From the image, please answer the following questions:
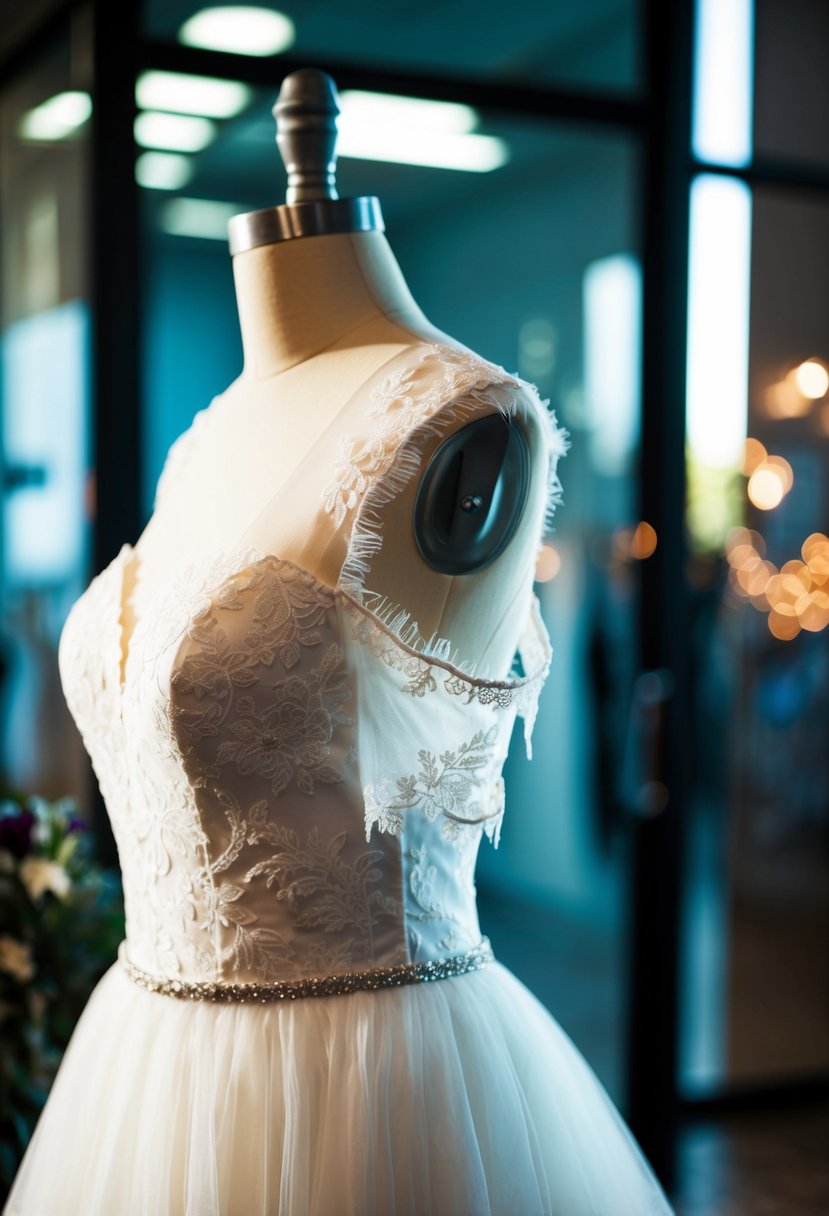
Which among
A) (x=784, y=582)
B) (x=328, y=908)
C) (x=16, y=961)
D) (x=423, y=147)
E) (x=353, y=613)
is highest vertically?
(x=423, y=147)

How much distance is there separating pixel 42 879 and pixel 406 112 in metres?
1.76

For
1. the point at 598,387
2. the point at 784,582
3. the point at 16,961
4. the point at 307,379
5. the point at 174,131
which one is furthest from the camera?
the point at 784,582

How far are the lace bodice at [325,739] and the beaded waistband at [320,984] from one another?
0.04ft

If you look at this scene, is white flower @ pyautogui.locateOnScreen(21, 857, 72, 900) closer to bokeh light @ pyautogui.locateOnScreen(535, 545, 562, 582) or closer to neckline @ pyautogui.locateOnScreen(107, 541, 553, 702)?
neckline @ pyautogui.locateOnScreen(107, 541, 553, 702)

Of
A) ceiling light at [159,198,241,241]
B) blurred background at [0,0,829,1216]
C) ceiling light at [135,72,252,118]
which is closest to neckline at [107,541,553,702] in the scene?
blurred background at [0,0,829,1216]

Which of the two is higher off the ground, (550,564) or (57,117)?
(57,117)

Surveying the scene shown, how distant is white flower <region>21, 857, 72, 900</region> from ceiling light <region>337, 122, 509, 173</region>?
1542 mm

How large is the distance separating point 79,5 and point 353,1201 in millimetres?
2274

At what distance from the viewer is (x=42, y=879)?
2.10 metres

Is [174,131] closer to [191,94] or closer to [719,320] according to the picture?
[191,94]

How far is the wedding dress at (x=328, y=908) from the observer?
1.15m

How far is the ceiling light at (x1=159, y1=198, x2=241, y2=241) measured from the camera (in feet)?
8.49

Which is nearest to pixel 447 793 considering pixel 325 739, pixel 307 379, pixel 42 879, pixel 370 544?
pixel 325 739

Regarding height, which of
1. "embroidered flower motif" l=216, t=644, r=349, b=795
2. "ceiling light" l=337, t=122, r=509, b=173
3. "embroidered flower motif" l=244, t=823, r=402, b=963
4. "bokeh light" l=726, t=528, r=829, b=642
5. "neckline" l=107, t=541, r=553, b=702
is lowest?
"embroidered flower motif" l=244, t=823, r=402, b=963
